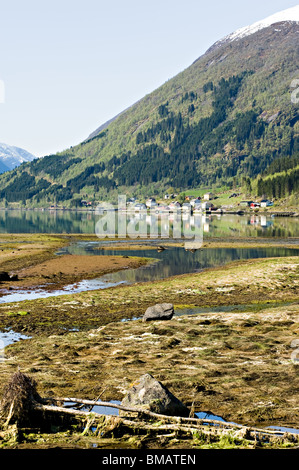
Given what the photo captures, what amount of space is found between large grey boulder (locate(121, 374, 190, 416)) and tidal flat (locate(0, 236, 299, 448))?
3.73 feet

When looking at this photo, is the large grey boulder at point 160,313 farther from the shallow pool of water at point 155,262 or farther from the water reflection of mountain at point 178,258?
the water reflection of mountain at point 178,258

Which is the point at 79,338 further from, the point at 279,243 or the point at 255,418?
the point at 279,243

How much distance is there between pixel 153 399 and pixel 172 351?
31.1 feet

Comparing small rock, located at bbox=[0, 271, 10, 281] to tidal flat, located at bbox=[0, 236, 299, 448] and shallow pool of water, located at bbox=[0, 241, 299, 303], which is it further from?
tidal flat, located at bbox=[0, 236, 299, 448]

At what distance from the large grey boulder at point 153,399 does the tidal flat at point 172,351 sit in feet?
3.73

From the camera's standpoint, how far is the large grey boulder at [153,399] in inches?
583

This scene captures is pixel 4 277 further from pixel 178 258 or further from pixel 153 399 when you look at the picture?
pixel 153 399

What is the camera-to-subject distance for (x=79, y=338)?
27922 millimetres

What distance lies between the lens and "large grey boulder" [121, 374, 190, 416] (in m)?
14.8

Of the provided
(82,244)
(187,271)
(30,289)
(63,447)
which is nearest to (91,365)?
(63,447)

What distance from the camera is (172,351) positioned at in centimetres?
2431

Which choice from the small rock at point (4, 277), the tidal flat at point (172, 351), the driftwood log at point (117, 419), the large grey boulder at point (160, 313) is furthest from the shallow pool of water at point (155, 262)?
the driftwood log at point (117, 419)

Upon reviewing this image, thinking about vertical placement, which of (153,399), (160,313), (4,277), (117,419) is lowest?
(4,277)

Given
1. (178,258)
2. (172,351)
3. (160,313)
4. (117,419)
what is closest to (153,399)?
(117,419)
